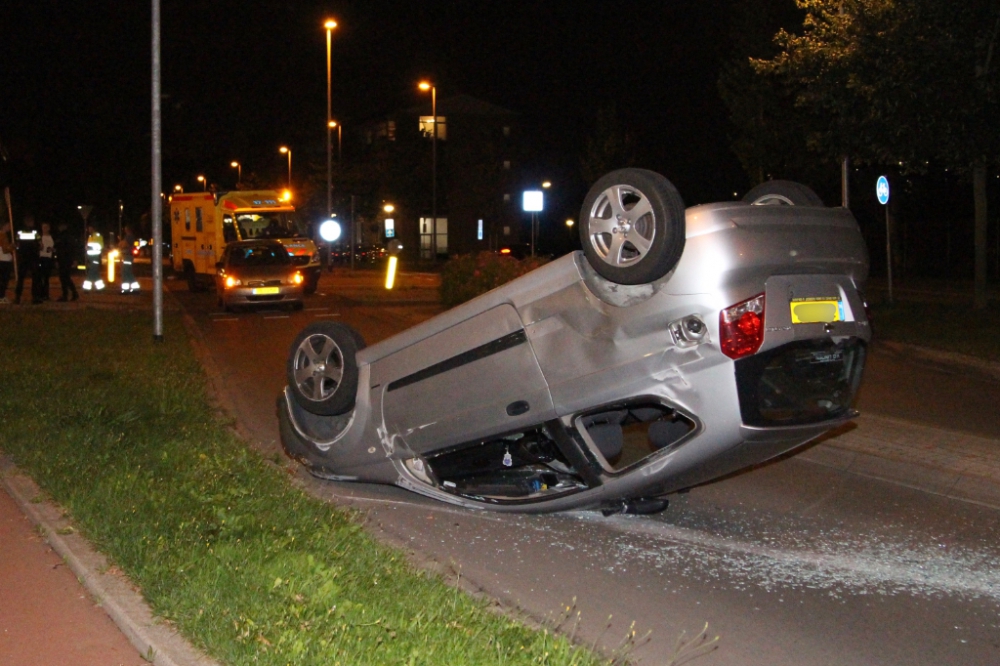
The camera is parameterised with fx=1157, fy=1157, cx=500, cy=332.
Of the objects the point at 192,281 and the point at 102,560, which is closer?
the point at 102,560

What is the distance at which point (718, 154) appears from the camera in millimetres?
52969

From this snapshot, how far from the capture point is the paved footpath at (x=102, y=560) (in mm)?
5305

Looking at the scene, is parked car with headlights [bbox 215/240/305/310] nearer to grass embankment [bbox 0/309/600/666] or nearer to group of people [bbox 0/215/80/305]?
group of people [bbox 0/215/80/305]

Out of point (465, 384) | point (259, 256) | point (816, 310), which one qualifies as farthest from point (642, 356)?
point (259, 256)

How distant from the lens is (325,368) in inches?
319

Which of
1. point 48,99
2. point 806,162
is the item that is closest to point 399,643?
point 806,162

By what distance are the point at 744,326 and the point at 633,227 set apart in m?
0.81

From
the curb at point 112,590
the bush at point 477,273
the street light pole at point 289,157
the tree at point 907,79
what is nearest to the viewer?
the curb at point 112,590

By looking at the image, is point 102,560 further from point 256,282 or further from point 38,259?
point 38,259

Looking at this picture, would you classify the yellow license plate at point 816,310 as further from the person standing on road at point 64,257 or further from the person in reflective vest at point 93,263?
the person in reflective vest at point 93,263

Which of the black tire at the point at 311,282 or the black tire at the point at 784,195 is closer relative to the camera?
the black tire at the point at 784,195

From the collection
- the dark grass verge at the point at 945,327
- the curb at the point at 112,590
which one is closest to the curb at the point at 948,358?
the dark grass verge at the point at 945,327

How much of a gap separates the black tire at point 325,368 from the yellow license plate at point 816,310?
314cm

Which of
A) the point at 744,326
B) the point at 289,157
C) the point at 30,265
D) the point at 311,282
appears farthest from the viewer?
the point at 289,157
